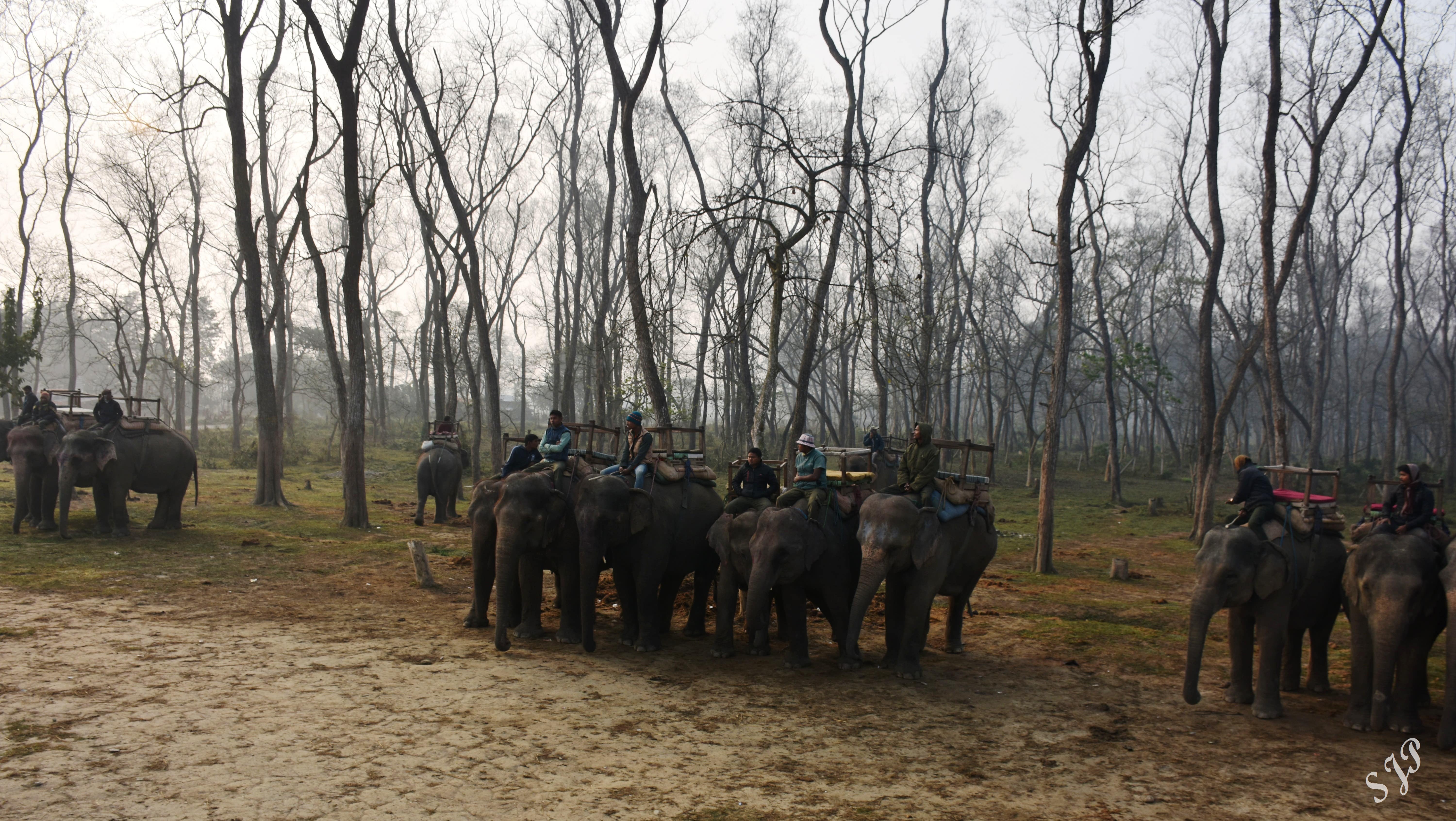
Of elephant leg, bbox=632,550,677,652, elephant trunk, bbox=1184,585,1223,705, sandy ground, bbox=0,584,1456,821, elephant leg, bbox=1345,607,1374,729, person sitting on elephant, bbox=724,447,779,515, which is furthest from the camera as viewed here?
person sitting on elephant, bbox=724,447,779,515

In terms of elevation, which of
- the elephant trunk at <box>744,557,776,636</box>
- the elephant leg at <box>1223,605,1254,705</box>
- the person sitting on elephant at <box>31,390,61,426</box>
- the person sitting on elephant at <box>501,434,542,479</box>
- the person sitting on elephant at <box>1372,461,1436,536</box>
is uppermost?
the person sitting on elephant at <box>31,390,61,426</box>

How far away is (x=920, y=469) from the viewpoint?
10094 millimetres

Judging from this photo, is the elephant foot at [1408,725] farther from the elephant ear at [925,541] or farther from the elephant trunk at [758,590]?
the elephant trunk at [758,590]

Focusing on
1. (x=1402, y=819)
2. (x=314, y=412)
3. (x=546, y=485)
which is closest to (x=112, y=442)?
(x=546, y=485)

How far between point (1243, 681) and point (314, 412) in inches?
4759

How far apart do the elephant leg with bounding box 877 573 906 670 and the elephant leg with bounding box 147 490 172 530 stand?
1386 cm

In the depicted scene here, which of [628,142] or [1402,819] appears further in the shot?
[628,142]

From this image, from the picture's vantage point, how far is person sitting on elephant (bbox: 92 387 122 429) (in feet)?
53.9

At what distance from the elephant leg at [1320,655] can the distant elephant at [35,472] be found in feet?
61.0

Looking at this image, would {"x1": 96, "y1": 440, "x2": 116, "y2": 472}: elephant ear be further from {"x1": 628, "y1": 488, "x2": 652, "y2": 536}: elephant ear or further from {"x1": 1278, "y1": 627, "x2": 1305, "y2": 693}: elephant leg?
{"x1": 1278, "y1": 627, "x2": 1305, "y2": 693}: elephant leg

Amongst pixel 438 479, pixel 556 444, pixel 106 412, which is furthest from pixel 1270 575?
pixel 106 412

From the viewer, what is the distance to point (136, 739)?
6.34 metres

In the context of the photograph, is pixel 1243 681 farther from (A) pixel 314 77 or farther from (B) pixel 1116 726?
(A) pixel 314 77

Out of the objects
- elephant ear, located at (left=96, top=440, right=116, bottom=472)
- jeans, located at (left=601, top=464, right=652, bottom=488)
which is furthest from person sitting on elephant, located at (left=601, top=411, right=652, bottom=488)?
Result: elephant ear, located at (left=96, top=440, right=116, bottom=472)
